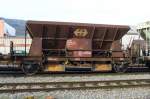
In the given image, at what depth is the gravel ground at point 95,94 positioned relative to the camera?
1150 centimetres

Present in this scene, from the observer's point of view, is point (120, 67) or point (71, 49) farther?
point (120, 67)

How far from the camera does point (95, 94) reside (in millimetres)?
12070

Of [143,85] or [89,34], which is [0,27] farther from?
[143,85]

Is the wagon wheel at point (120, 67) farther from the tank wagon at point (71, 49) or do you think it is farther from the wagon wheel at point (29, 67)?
the wagon wheel at point (29, 67)

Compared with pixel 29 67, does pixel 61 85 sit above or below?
below

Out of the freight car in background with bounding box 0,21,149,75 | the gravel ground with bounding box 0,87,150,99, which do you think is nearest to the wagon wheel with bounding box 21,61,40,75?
the freight car in background with bounding box 0,21,149,75

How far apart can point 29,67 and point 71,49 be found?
286 cm

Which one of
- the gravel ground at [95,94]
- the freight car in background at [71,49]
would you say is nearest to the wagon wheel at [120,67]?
the freight car in background at [71,49]

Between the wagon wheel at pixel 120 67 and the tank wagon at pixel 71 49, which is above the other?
the tank wagon at pixel 71 49

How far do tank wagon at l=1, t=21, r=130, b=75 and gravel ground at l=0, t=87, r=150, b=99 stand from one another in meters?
5.83

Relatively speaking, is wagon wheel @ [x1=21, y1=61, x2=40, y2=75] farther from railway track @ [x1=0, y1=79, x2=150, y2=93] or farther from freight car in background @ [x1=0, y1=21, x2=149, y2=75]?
railway track @ [x1=0, y1=79, x2=150, y2=93]

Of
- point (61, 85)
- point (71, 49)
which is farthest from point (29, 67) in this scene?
point (61, 85)

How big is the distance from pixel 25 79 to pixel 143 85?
5879mm

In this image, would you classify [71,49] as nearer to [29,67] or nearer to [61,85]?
[29,67]
